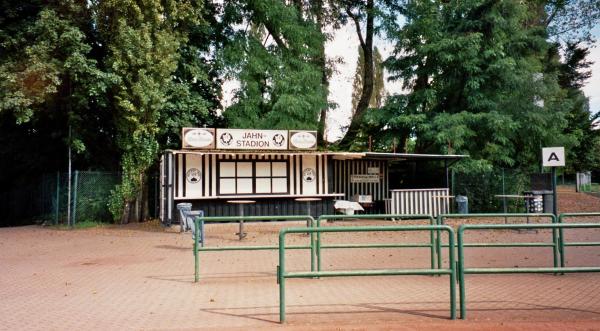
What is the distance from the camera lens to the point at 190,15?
67.1ft

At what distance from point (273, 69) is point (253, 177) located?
778 centimetres

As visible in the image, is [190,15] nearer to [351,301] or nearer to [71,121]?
[71,121]

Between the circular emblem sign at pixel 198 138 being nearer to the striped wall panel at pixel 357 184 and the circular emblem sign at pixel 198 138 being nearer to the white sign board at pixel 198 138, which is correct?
the white sign board at pixel 198 138

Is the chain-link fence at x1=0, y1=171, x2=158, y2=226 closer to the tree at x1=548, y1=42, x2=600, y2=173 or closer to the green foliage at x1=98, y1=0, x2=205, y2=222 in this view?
the green foliage at x1=98, y1=0, x2=205, y2=222

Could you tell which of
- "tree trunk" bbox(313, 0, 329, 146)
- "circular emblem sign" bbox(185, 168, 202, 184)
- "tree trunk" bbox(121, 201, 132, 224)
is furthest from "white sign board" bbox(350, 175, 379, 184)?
"tree trunk" bbox(121, 201, 132, 224)

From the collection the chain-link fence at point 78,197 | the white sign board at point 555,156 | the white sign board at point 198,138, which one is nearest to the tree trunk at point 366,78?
the chain-link fence at point 78,197

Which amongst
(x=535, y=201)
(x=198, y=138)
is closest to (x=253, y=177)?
(x=198, y=138)

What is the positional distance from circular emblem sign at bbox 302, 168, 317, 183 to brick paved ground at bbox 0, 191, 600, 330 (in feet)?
24.7

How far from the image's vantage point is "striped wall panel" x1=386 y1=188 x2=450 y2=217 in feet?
66.2

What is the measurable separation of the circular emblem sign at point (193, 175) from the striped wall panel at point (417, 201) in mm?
7355

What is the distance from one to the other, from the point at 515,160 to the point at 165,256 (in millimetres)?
20271

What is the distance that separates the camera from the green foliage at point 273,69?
78.6ft

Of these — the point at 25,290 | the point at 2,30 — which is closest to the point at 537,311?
the point at 25,290

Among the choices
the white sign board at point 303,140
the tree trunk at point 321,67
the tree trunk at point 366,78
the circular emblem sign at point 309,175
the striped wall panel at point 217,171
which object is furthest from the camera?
the tree trunk at point 366,78
